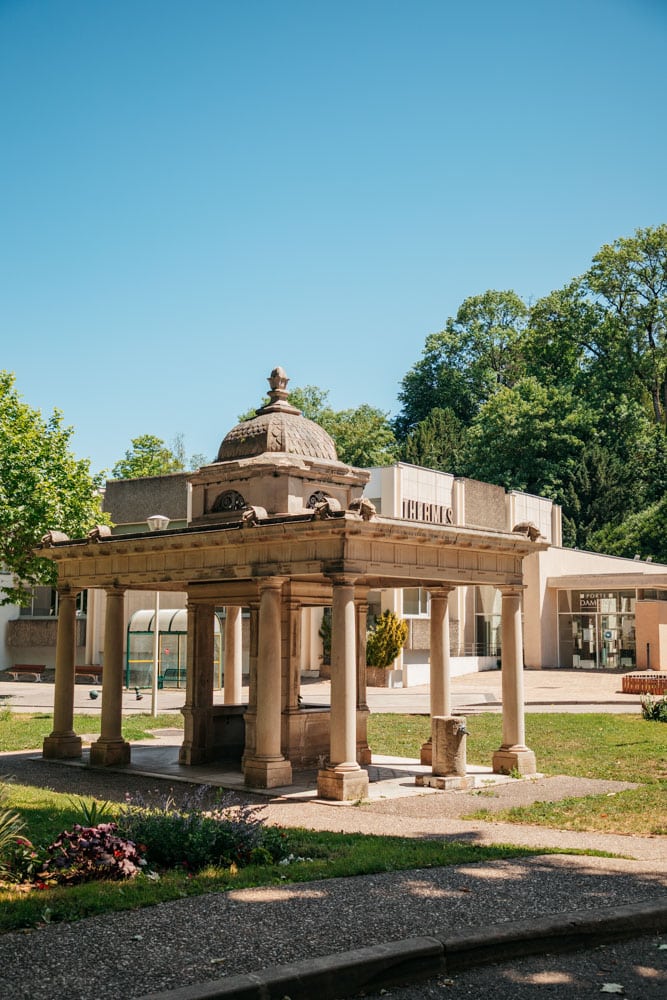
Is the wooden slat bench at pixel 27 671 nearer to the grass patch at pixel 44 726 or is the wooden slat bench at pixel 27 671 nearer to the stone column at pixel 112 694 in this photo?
the grass patch at pixel 44 726

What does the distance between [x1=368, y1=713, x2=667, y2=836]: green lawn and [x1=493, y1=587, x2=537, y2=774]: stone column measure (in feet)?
3.58

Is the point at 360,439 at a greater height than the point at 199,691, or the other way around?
the point at 360,439

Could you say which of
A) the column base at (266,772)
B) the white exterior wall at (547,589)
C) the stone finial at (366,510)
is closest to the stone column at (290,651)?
the column base at (266,772)

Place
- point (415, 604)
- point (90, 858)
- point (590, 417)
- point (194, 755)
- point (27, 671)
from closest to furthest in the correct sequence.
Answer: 1. point (90, 858)
2. point (194, 755)
3. point (415, 604)
4. point (27, 671)
5. point (590, 417)

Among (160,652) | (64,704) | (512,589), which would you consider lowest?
(64,704)

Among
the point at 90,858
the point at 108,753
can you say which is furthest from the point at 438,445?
the point at 90,858

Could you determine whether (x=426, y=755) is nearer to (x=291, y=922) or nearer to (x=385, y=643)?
(x=291, y=922)

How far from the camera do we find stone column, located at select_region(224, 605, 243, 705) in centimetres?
2150

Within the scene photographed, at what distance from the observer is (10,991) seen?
5.61m

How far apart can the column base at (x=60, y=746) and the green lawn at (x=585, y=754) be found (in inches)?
228

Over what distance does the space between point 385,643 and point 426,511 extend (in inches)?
226

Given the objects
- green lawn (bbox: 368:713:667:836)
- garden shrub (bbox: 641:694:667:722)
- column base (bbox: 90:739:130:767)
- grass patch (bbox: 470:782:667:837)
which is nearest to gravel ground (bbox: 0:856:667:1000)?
grass patch (bbox: 470:782:667:837)

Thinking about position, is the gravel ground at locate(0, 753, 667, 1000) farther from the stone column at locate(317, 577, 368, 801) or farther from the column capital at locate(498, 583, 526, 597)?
the column capital at locate(498, 583, 526, 597)

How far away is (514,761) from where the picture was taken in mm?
16359
